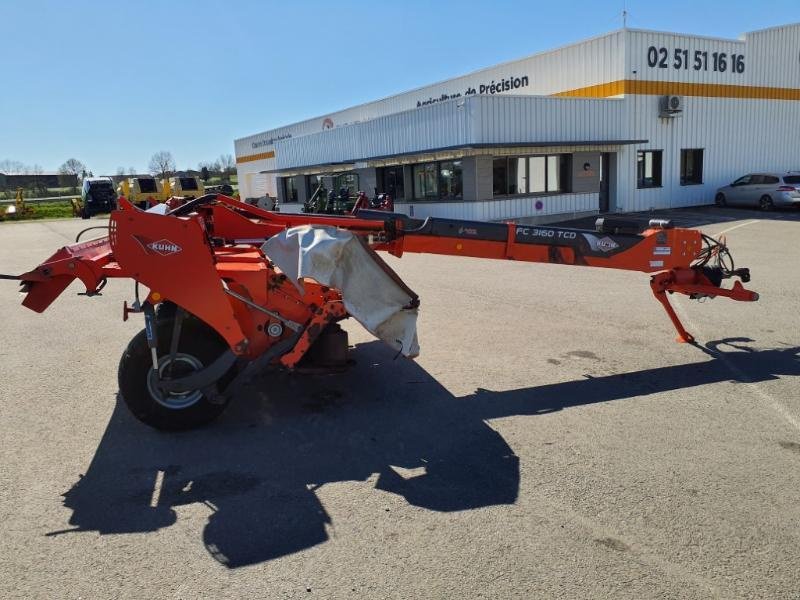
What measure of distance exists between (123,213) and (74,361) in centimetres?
336

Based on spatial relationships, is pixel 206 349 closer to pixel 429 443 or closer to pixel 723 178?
pixel 429 443

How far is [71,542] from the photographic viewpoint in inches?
136

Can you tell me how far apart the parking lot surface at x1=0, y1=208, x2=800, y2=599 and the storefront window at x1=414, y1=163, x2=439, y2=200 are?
56.7 ft

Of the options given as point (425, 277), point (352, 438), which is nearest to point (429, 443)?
point (352, 438)

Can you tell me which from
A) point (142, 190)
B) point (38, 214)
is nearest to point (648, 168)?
point (142, 190)

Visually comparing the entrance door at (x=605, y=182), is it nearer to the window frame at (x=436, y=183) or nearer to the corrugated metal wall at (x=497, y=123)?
the corrugated metal wall at (x=497, y=123)

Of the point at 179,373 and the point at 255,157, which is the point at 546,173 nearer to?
the point at 179,373

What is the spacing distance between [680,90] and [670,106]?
4.68 feet

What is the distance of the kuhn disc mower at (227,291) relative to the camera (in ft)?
14.8

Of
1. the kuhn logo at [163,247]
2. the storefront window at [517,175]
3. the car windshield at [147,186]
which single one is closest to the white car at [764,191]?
the storefront window at [517,175]

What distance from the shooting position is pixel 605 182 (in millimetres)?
24109

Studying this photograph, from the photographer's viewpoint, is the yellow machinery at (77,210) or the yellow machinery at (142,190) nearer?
the yellow machinery at (142,190)

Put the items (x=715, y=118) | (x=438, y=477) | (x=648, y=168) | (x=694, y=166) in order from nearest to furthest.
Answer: (x=438, y=477) < (x=648, y=168) < (x=715, y=118) < (x=694, y=166)

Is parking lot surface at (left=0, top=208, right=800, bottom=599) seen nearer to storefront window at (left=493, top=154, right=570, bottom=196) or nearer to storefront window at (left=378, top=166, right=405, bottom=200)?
storefront window at (left=493, top=154, right=570, bottom=196)
